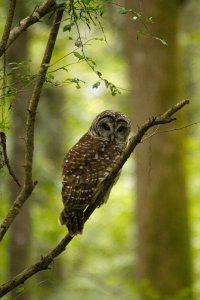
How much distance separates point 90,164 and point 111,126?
605 mm

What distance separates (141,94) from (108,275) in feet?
16.0

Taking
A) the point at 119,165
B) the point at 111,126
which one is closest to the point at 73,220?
the point at 119,165

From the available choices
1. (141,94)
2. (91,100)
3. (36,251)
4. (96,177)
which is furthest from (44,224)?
(96,177)

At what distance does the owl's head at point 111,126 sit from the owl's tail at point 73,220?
1048 millimetres

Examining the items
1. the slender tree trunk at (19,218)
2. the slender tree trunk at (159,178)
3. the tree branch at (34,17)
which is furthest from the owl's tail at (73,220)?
the slender tree trunk at (19,218)

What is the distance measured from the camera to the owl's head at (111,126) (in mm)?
5047

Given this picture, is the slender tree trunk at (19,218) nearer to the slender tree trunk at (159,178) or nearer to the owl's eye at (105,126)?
the slender tree trunk at (159,178)

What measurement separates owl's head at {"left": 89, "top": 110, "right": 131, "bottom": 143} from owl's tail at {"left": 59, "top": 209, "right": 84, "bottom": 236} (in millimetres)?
1048

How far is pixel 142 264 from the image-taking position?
762 cm

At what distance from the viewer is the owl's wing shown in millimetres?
4207

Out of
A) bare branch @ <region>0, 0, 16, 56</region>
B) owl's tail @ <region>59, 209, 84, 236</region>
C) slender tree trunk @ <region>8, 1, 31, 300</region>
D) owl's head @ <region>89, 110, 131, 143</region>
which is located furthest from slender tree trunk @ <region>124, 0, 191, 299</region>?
bare branch @ <region>0, 0, 16, 56</region>

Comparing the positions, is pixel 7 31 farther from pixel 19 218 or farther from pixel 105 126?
pixel 19 218

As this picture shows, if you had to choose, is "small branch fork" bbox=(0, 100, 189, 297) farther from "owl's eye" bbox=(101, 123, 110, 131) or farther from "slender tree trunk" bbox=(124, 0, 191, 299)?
"slender tree trunk" bbox=(124, 0, 191, 299)

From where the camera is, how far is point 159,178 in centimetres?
757
